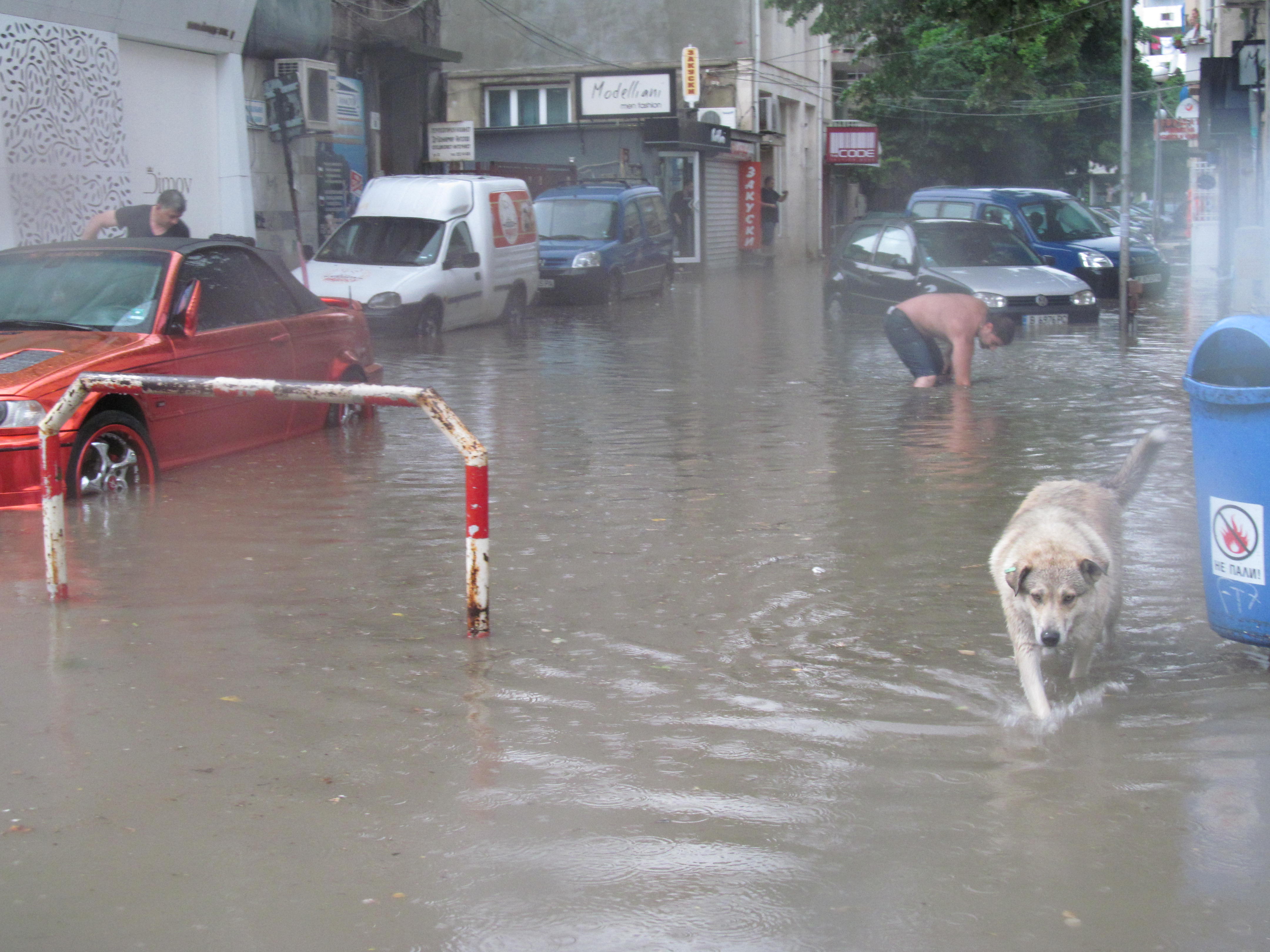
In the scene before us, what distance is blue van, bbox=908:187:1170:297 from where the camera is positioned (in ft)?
71.8

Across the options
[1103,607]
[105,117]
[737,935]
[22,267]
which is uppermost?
[105,117]

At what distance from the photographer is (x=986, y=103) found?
98.5ft

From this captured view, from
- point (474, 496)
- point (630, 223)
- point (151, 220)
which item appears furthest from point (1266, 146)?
point (474, 496)

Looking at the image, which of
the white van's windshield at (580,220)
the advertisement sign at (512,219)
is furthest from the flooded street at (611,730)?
the white van's windshield at (580,220)

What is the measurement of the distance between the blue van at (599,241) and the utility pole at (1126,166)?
8.74 metres

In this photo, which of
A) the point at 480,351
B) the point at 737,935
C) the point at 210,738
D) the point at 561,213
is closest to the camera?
the point at 737,935

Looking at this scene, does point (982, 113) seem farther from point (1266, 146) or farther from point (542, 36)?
point (1266, 146)

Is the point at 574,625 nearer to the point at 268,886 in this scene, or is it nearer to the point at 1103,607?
the point at 1103,607

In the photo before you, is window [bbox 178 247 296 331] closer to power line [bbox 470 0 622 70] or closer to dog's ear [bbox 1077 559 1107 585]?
dog's ear [bbox 1077 559 1107 585]

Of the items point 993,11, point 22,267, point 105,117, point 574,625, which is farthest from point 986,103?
point 574,625

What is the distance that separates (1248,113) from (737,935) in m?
20.9

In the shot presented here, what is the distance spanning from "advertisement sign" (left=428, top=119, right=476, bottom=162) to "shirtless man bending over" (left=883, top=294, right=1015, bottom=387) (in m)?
15.7

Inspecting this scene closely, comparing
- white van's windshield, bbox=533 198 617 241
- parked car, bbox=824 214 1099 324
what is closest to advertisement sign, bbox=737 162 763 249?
white van's windshield, bbox=533 198 617 241

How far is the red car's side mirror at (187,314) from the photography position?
848 centimetres
